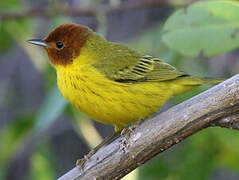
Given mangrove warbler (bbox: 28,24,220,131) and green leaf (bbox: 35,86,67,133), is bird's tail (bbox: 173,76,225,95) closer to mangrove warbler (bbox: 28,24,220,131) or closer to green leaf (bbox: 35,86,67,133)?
mangrove warbler (bbox: 28,24,220,131)

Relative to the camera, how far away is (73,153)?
789cm

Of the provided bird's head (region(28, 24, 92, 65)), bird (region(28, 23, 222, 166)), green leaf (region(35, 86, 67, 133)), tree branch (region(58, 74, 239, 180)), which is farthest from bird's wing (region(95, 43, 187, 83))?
tree branch (region(58, 74, 239, 180))

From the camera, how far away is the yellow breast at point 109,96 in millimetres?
4215

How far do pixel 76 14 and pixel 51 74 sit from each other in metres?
0.78

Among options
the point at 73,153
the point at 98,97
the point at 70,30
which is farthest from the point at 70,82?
the point at 73,153

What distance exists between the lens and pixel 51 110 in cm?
477

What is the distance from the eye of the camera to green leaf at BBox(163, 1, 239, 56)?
164 inches

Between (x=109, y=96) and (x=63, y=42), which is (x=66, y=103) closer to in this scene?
(x=63, y=42)

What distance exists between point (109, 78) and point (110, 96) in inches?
9.5

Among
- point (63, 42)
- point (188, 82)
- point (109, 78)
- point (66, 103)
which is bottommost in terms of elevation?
point (66, 103)

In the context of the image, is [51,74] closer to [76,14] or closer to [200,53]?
[76,14]

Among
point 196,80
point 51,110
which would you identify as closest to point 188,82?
point 196,80

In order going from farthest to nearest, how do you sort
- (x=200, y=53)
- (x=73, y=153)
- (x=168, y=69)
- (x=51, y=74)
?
(x=73, y=153), (x=51, y=74), (x=168, y=69), (x=200, y=53)

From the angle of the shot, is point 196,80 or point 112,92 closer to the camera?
point 112,92
